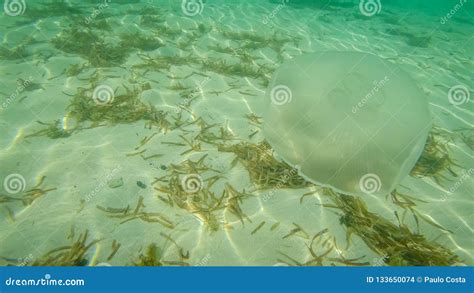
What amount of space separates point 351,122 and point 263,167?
4.67ft

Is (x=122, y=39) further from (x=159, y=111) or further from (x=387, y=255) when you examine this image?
(x=387, y=255)

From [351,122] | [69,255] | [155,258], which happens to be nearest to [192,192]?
[155,258]

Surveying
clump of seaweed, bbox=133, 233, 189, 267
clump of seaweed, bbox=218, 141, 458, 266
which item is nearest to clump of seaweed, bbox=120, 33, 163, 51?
clump of seaweed, bbox=218, 141, 458, 266

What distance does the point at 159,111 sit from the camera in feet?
17.1

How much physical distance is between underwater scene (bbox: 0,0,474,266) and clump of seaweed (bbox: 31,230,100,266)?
1cm

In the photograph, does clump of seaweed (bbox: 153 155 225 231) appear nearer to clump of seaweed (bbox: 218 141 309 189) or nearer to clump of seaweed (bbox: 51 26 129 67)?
clump of seaweed (bbox: 218 141 309 189)

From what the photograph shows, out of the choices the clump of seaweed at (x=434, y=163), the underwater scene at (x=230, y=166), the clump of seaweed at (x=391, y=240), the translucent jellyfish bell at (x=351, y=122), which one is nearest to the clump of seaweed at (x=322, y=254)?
the underwater scene at (x=230, y=166)

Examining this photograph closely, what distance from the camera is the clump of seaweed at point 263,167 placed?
406 cm

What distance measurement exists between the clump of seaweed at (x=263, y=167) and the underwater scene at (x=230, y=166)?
0.02 m

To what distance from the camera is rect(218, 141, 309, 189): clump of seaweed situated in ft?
Result: 13.3

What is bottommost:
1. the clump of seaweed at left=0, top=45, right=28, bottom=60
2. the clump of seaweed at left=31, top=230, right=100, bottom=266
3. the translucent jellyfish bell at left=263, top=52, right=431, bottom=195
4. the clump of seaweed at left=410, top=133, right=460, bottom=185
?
the clump of seaweed at left=0, top=45, right=28, bottom=60

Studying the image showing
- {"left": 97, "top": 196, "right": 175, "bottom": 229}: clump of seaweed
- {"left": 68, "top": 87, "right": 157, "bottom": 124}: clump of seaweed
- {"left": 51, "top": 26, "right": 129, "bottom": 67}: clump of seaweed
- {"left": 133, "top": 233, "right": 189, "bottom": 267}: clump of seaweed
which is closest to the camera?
{"left": 133, "top": 233, "right": 189, "bottom": 267}: clump of seaweed

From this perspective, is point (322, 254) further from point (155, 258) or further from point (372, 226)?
point (155, 258)

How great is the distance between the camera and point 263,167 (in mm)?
4250
